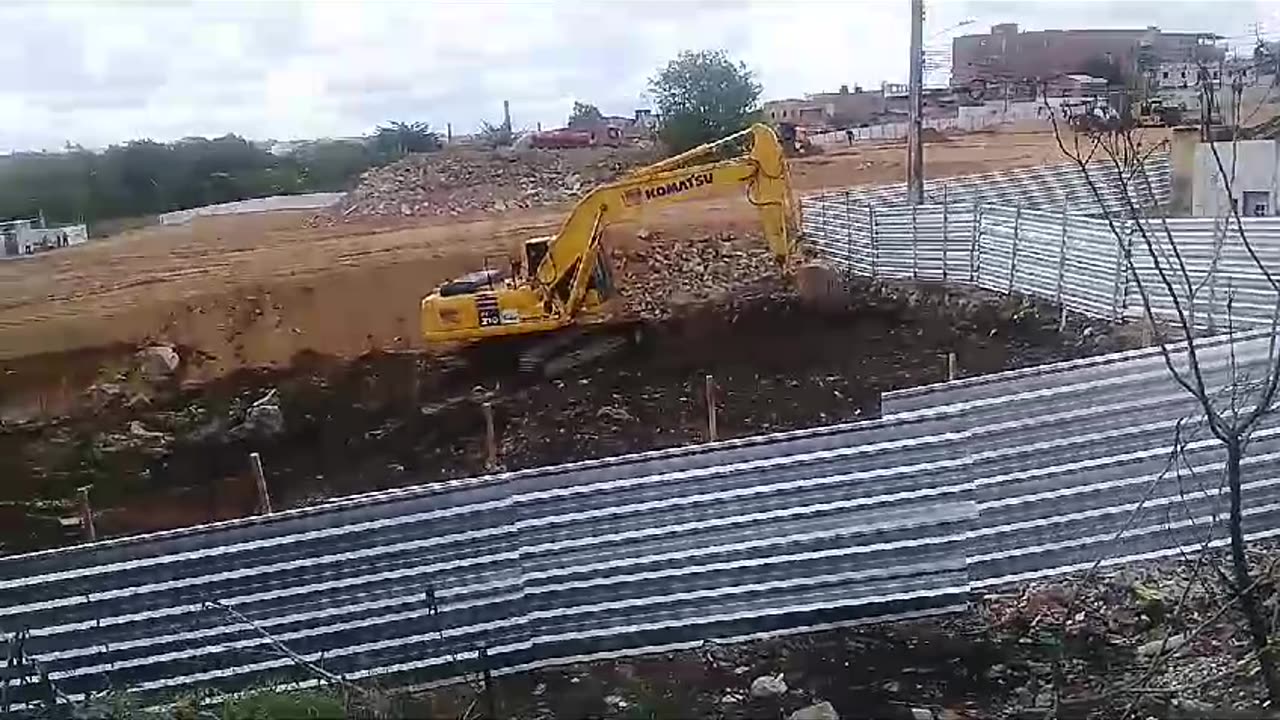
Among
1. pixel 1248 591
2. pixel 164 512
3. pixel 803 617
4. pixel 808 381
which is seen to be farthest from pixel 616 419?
pixel 1248 591

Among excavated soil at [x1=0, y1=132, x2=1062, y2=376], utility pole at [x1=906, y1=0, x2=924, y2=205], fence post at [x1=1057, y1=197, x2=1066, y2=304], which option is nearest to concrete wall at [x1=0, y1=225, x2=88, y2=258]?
excavated soil at [x1=0, y1=132, x2=1062, y2=376]

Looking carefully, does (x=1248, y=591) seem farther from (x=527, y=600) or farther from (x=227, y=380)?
(x=227, y=380)

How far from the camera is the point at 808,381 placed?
13.7m

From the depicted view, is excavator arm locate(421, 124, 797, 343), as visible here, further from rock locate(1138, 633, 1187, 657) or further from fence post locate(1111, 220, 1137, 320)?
rock locate(1138, 633, 1187, 657)

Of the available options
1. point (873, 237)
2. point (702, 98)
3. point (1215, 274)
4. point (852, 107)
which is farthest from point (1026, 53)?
point (1215, 274)

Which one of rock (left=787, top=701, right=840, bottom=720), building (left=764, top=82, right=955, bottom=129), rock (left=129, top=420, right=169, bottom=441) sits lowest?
rock (left=129, top=420, right=169, bottom=441)

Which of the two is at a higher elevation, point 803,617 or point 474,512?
point 474,512

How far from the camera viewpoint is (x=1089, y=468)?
6750 millimetres

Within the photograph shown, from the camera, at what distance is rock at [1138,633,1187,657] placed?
5551mm

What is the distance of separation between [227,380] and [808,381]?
8.88m

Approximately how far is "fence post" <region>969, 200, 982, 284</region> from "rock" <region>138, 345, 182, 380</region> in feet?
39.0

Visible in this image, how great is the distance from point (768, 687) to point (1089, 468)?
2.35m

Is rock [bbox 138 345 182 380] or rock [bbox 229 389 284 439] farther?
rock [bbox 138 345 182 380]

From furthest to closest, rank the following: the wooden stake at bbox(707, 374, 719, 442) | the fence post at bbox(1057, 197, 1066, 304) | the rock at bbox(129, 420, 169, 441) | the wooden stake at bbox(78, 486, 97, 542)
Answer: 1. the rock at bbox(129, 420, 169, 441)
2. the fence post at bbox(1057, 197, 1066, 304)
3. the wooden stake at bbox(707, 374, 719, 442)
4. the wooden stake at bbox(78, 486, 97, 542)
